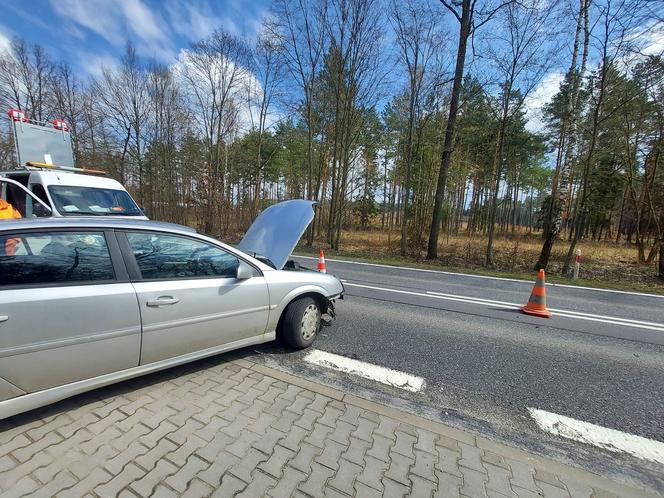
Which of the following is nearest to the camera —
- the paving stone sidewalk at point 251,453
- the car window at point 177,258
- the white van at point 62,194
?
the paving stone sidewalk at point 251,453

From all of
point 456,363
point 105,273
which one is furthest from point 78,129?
point 456,363

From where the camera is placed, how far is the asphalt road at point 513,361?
2568mm

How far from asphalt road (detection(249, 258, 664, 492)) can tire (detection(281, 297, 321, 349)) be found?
0.68ft

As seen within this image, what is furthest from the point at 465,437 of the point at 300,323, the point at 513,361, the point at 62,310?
the point at 62,310

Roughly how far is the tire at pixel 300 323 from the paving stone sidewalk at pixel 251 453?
0.91 metres

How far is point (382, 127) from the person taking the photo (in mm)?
26359

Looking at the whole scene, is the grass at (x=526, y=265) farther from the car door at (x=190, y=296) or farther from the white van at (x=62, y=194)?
the car door at (x=190, y=296)

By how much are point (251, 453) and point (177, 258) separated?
176 cm

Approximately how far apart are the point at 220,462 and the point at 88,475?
766 millimetres

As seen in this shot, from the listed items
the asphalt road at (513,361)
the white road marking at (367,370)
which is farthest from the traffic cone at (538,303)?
the white road marking at (367,370)

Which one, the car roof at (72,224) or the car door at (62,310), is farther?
the car roof at (72,224)

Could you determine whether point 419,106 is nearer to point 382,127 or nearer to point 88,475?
point 382,127

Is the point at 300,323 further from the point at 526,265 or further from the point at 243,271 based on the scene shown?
the point at 526,265

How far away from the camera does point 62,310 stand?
82.4 inches
